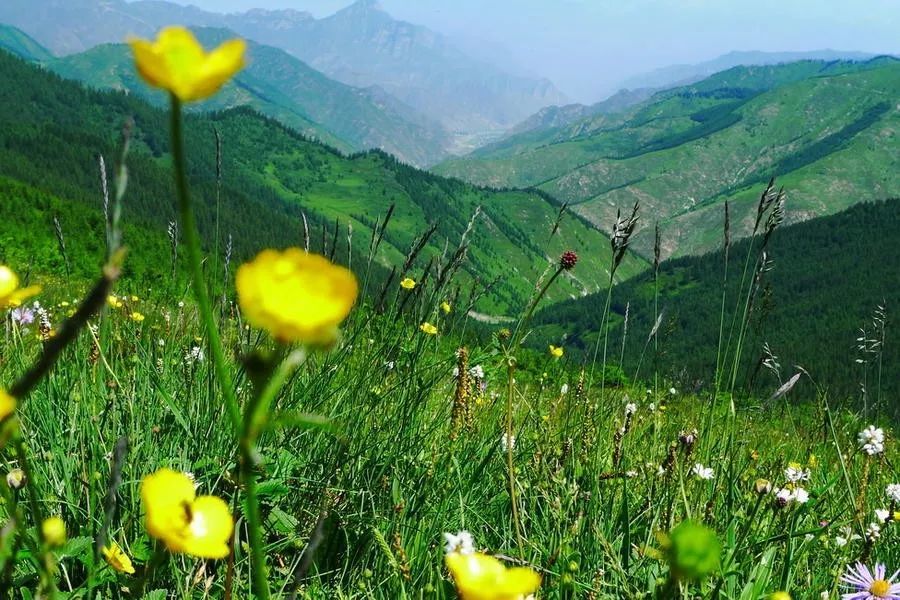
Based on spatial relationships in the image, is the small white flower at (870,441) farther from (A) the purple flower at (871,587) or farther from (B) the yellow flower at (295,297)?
(B) the yellow flower at (295,297)

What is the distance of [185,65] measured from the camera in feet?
1.77

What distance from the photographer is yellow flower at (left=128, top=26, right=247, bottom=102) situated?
0.52 metres

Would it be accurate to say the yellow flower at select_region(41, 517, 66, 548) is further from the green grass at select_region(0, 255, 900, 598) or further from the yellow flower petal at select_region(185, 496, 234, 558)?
the green grass at select_region(0, 255, 900, 598)

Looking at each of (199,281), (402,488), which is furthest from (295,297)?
(402,488)

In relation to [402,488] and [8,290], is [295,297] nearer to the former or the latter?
[8,290]

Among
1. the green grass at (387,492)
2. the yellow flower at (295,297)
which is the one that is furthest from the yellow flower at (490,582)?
the green grass at (387,492)

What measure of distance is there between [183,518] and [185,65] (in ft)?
1.64

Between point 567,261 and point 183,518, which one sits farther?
point 567,261

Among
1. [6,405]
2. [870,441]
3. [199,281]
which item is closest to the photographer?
[199,281]

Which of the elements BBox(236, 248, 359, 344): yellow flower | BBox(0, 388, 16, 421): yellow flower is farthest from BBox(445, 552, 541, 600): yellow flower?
BBox(0, 388, 16, 421): yellow flower

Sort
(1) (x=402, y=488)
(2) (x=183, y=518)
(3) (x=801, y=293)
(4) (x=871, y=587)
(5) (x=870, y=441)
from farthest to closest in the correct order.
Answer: (3) (x=801, y=293) < (5) (x=870, y=441) < (1) (x=402, y=488) < (4) (x=871, y=587) < (2) (x=183, y=518)

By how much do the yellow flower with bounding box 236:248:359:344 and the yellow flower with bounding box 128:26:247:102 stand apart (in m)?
0.14

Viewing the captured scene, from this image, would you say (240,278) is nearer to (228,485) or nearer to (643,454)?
(228,485)

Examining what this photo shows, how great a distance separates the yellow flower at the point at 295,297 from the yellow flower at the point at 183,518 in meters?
0.35
